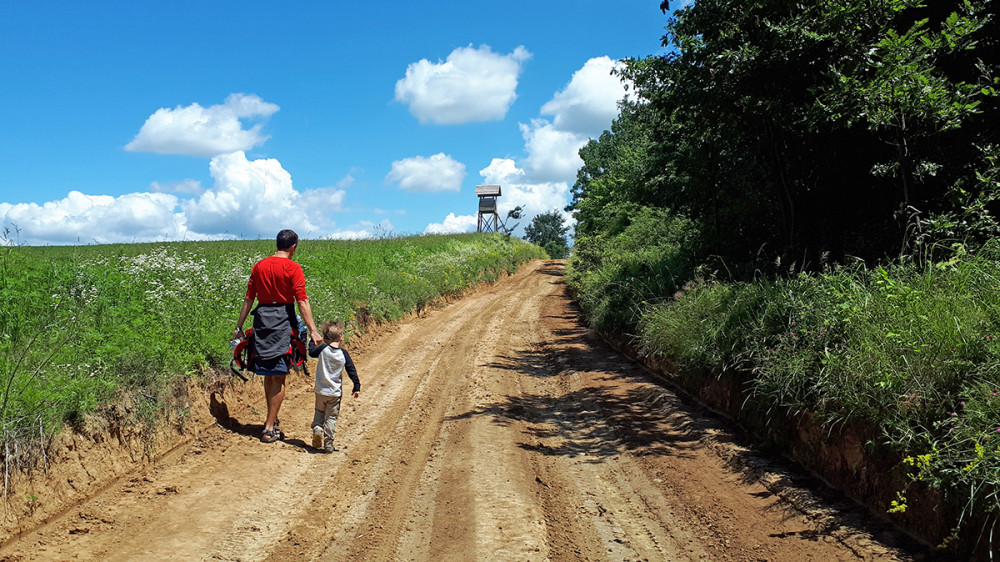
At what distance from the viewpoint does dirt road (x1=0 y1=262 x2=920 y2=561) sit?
155 inches

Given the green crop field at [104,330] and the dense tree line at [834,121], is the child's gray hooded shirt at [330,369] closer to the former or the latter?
the green crop field at [104,330]

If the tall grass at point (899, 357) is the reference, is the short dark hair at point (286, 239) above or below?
above

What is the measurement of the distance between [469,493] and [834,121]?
6419 mm

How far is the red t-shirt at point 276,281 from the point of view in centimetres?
586

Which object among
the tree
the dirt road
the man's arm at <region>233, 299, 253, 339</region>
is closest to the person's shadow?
the dirt road

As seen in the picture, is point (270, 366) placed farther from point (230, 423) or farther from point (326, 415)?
point (230, 423)

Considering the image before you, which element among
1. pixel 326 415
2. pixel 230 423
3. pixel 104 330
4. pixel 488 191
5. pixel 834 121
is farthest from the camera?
pixel 488 191

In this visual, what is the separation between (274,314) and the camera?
5.93 m

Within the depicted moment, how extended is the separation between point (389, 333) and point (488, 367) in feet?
13.1

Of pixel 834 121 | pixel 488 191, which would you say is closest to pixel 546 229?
pixel 488 191

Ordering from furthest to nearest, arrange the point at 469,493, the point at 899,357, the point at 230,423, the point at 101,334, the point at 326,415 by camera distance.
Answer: the point at 230,423
the point at 326,415
the point at 101,334
the point at 469,493
the point at 899,357

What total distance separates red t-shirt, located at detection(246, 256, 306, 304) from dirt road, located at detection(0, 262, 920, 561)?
151 cm

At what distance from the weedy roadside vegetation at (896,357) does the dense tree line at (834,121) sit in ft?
3.95

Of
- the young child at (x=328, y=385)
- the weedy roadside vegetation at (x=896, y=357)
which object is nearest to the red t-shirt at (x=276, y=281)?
the young child at (x=328, y=385)
